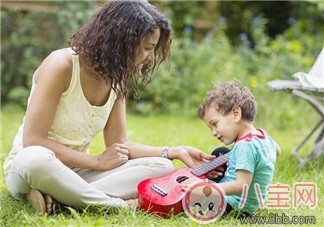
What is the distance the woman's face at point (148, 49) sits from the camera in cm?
281

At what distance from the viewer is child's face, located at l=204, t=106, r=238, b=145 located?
9.22 ft

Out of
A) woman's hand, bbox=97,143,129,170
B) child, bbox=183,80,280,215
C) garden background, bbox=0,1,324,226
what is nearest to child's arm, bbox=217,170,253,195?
child, bbox=183,80,280,215

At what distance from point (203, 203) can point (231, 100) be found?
486mm

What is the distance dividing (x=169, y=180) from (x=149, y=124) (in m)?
3.02

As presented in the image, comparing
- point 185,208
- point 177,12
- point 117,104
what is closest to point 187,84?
point 177,12

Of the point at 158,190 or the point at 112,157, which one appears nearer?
the point at 158,190

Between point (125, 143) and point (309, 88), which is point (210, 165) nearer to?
point (125, 143)

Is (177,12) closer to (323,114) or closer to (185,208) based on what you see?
(323,114)

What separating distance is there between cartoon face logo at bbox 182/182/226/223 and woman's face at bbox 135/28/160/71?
63 centimetres

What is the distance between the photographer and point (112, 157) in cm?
303

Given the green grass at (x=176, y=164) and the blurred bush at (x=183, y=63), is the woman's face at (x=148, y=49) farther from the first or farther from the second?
the blurred bush at (x=183, y=63)

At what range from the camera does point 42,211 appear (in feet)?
8.80

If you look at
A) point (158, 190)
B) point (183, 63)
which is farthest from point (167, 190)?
point (183, 63)

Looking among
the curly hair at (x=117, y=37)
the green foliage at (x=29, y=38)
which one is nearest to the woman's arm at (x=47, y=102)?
the curly hair at (x=117, y=37)
